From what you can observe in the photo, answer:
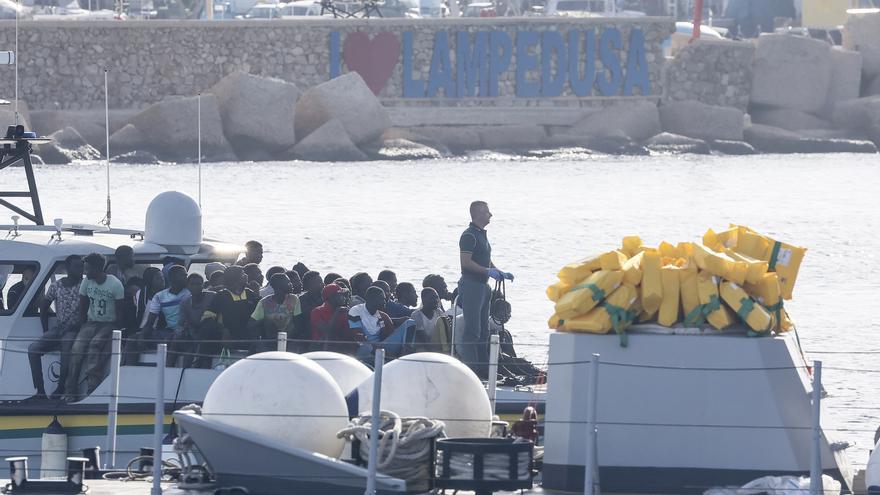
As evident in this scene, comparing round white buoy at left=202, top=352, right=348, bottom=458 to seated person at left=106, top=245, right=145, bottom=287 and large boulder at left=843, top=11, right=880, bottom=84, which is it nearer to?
seated person at left=106, top=245, right=145, bottom=287

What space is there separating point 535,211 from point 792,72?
660 inches

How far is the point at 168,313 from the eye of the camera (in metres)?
11.9

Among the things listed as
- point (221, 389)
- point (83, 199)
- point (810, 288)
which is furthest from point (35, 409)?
point (83, 199)

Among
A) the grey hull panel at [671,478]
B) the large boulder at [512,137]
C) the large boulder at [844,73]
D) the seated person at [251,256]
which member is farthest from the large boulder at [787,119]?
the grey hull panel at [671,478]

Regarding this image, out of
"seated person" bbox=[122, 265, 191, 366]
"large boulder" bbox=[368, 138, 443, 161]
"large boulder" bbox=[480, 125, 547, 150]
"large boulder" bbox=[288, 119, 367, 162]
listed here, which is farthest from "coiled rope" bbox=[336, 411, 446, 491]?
"large boulder" bbox=[480, 125, 547, 150]

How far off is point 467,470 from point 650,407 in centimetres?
96

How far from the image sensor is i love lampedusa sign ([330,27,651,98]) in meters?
52.3

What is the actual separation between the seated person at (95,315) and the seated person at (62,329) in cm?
7

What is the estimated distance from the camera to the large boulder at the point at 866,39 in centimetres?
5450

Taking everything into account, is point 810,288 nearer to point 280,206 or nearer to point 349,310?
point 280,206

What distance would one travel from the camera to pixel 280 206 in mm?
38250

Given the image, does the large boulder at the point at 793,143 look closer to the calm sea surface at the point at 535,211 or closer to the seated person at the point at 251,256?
the calm sea surface at the point at 535,211

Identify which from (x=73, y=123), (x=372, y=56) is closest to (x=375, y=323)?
(x=73, y=123)

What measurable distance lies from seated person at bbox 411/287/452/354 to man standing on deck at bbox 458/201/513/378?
0.15m
